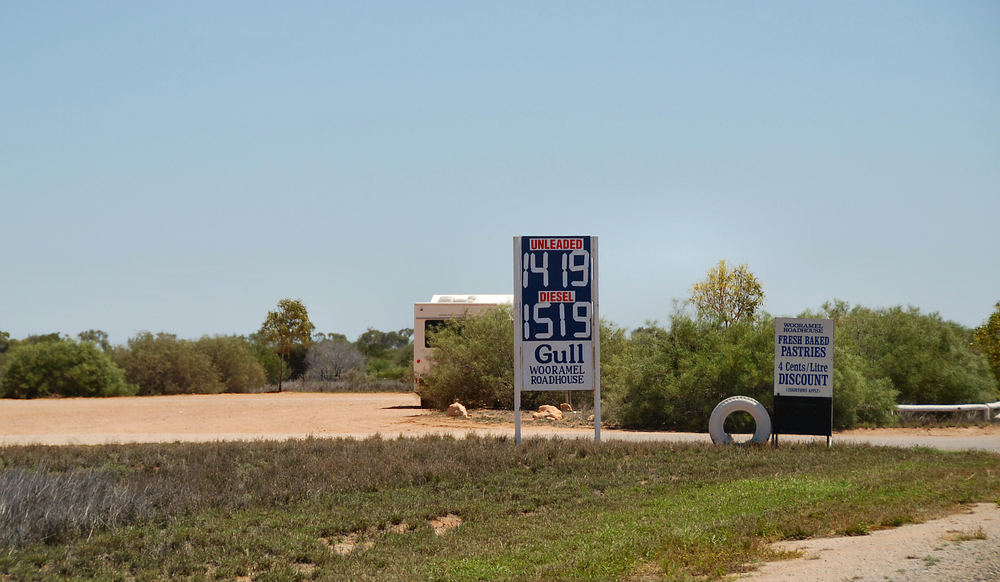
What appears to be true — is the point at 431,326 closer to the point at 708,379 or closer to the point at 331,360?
the point at 708,379

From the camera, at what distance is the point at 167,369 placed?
4459 centimetres

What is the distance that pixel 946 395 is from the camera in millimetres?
23828

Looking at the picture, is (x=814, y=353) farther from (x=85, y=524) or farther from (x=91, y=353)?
(x=91, y=353)

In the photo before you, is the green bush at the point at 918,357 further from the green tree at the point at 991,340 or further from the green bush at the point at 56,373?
the green bush at the point at 56,373

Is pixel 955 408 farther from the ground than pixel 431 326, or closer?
closer

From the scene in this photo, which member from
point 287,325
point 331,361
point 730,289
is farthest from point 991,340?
point 331,361

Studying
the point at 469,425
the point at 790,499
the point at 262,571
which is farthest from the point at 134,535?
the point at 469,425

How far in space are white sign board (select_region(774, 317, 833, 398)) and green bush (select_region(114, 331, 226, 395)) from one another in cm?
3557

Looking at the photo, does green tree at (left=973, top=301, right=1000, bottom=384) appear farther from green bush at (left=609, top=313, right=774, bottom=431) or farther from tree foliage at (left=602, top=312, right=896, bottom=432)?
green bush at (left=609, top=313, right=774, bottom=431)

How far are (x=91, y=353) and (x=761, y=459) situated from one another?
36.6 metres

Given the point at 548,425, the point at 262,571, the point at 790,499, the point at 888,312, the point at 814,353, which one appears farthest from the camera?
Result: the point at 888,312

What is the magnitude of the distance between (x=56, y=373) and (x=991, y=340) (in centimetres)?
4208

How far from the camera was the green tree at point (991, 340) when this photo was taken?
119 ft

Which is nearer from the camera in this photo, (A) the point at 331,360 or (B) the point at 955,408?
(B) the point at 955,408
